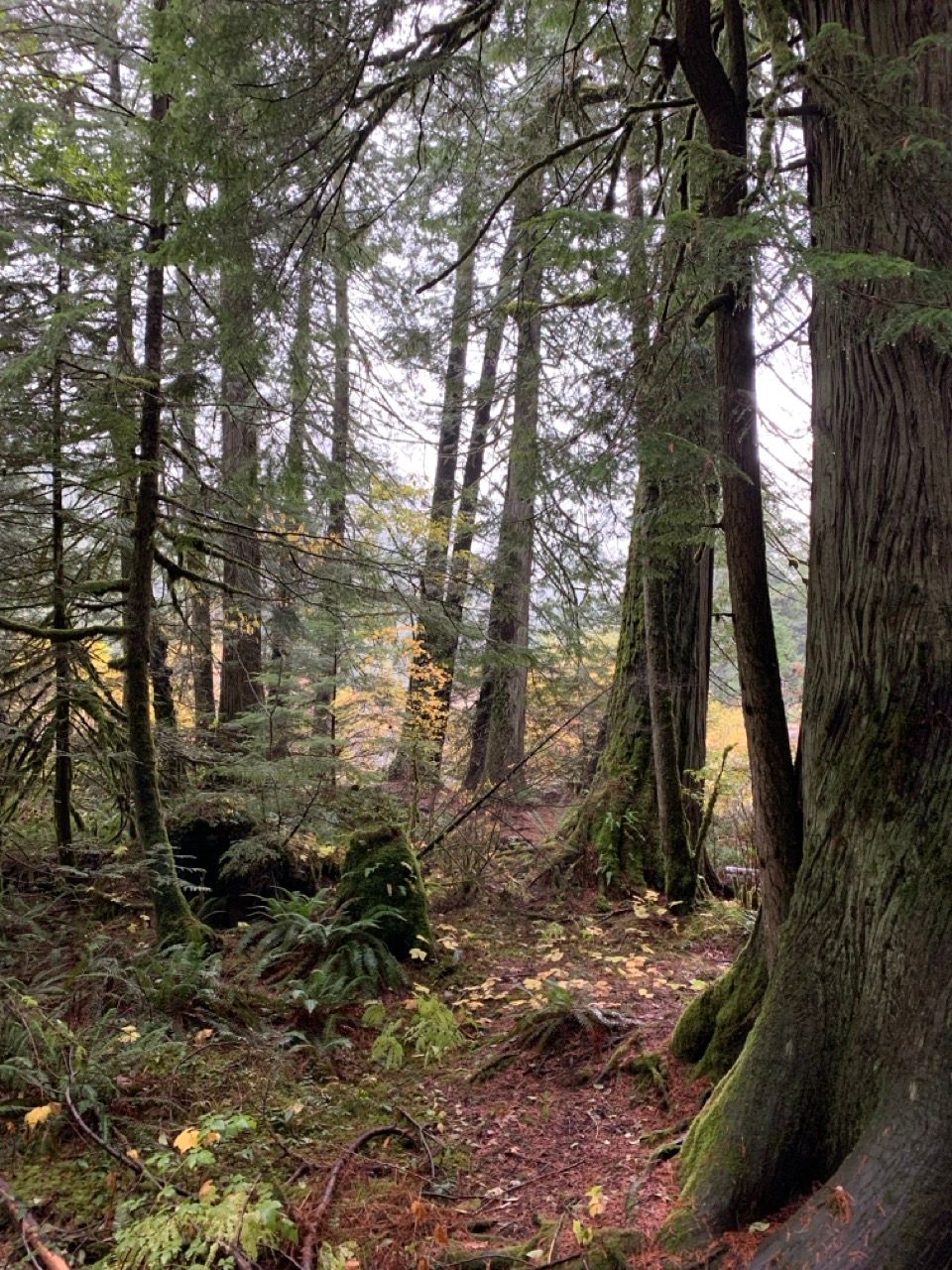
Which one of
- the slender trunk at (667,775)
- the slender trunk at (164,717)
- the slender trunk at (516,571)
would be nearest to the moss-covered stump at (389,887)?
the slender trunk at (516,571)

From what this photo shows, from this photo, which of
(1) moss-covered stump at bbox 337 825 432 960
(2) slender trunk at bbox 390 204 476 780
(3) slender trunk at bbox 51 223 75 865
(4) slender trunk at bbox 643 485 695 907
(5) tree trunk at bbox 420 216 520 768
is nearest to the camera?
(3) slender trunk at bbox 51 223 75 865

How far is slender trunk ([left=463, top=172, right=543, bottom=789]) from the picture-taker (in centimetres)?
580

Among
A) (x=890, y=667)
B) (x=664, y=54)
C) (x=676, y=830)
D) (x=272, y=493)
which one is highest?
(x=664, y=54)

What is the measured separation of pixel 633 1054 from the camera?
13.3 ft

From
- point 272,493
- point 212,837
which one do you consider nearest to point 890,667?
point 272,493

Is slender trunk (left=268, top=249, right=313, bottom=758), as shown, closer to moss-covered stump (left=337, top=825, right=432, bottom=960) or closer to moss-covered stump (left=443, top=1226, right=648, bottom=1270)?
moss-covered stump (left=337, top=825, right=432, bottom=960)

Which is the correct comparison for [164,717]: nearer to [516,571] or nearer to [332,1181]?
[516,571]

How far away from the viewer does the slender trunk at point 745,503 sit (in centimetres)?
316

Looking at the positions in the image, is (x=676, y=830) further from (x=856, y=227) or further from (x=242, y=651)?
(x=242, y=651)

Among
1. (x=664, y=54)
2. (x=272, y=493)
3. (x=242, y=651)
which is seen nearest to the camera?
(x=664, y=54)

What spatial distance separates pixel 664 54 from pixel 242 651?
8.40 meters

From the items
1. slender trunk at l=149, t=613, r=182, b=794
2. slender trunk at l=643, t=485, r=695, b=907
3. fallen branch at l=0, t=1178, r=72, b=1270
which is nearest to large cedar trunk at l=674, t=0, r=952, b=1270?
fallen branch at l=0, t=1178, r=72, b=1270

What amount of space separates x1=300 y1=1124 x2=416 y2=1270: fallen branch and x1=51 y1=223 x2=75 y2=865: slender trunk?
368 centimetres

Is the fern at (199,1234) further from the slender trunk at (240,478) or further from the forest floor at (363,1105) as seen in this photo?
the slender trunk at (240,478)
